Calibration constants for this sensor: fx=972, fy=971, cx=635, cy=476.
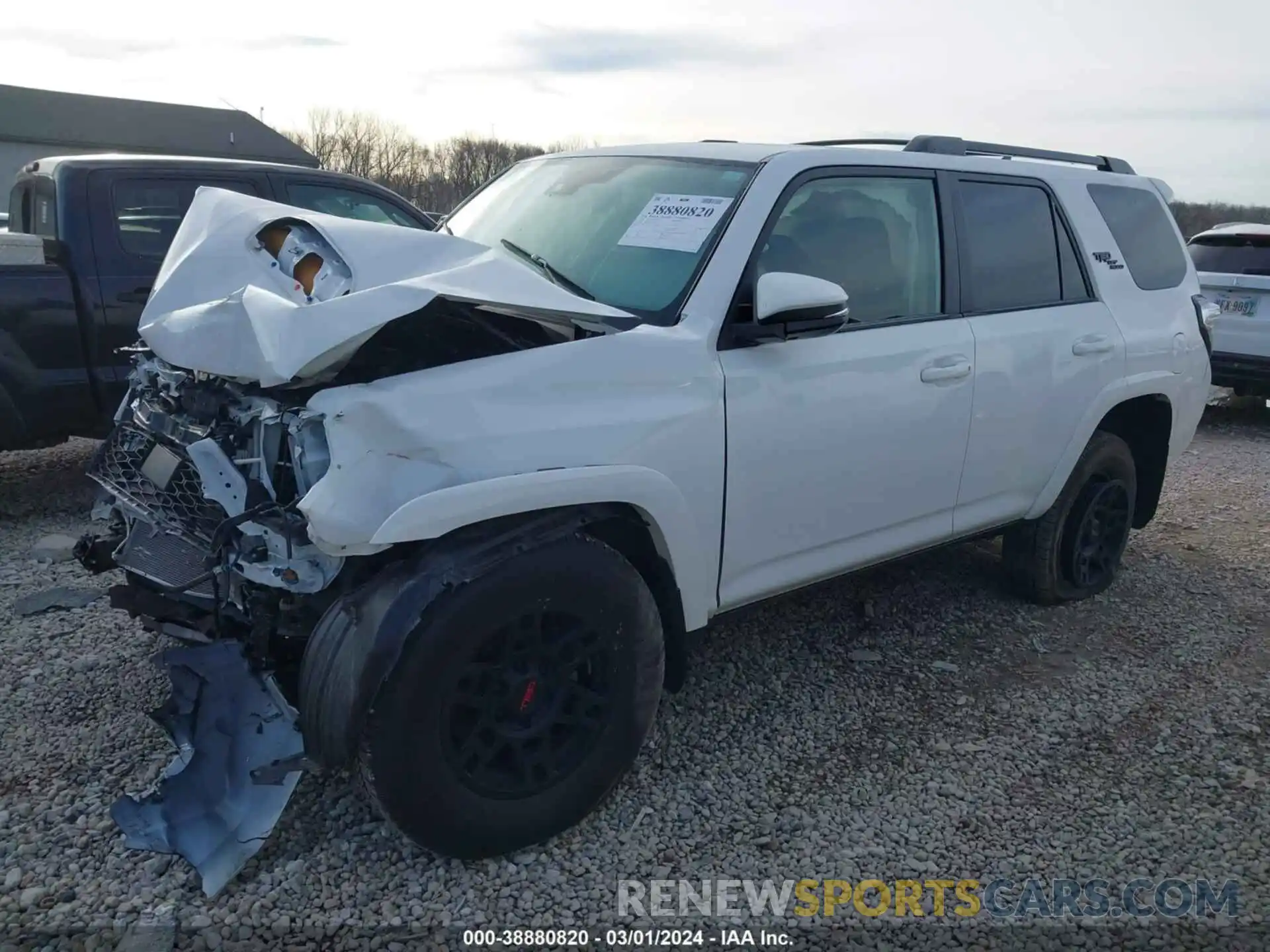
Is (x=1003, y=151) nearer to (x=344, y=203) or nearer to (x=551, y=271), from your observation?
(x=551, y=271)

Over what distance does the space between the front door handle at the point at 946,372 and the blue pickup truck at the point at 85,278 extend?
321 cm

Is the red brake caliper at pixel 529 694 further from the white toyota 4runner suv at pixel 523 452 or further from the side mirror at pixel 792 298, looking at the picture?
the side mirror at pixel 792 298

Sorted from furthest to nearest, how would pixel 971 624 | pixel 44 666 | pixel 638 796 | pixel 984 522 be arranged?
pixel 971 624 < pixel 984 522 < pixel 44 666 < pixel 638 796

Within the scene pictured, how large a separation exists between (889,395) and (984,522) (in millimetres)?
992

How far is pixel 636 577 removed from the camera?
2770 mm

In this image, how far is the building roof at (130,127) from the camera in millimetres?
35281

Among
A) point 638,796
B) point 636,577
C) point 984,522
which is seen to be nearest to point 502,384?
point 636,577

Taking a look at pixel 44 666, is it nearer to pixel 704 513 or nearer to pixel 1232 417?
pixel 704 513

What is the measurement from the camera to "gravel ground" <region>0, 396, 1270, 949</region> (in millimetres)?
2566

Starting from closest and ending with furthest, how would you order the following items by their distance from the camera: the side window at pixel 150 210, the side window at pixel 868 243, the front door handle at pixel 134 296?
the side window at pixel 868 243, the front door handle at pixel 134 296, the side window at pixel 150 210

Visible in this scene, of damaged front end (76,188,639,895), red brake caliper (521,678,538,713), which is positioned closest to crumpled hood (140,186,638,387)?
damaged front end (76,188,639,895)

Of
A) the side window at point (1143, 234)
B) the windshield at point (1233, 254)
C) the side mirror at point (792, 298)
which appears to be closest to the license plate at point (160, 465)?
the side mirror at point (792, 298)

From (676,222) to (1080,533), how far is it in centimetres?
263

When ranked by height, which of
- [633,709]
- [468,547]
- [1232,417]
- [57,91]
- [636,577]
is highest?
[57,91]
